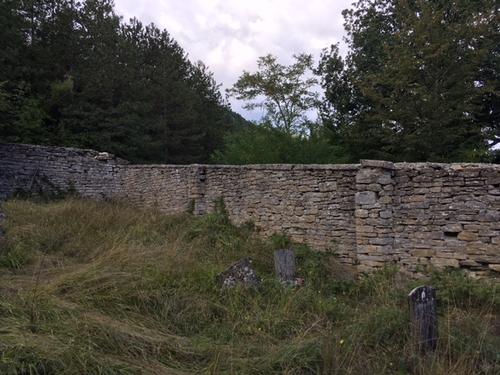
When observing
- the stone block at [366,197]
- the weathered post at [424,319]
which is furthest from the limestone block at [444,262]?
the weathered post at [424,319]

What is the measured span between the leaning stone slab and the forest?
6869mm

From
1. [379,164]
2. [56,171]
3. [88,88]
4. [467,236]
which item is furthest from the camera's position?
[88,88]

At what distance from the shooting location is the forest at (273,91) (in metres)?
11.3

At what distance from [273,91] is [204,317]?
16.9m

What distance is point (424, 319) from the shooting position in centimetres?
347

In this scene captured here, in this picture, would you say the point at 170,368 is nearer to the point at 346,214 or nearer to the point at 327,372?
the point at 327,372

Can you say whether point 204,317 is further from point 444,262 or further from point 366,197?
point 444,262

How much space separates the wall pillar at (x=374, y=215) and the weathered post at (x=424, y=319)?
2467 mm

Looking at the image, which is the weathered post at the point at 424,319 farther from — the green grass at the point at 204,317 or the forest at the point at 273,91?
the forest at the point at 273,91

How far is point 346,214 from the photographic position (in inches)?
269

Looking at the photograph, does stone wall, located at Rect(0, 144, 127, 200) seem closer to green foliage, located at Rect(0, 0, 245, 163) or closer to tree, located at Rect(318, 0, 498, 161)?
green foliage, located at Rect(0, 0, 245, 163)

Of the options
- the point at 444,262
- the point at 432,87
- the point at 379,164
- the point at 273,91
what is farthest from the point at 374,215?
the point at 273,91

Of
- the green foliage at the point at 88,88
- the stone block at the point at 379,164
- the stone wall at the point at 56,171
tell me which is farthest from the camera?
the green foliage at the point at 88,88

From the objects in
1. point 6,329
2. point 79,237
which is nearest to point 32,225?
point 79,237
